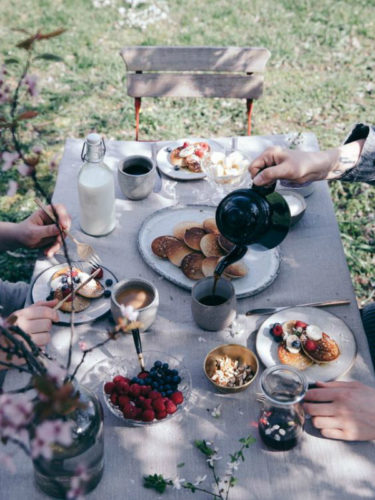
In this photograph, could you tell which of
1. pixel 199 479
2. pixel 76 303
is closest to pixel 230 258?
pixel 76 303

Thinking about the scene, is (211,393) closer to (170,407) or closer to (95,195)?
(170,407)

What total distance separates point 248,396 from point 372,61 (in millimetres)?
3974

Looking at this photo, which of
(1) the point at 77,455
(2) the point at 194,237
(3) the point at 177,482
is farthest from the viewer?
(2) the point at 194,237

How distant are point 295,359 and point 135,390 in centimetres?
45

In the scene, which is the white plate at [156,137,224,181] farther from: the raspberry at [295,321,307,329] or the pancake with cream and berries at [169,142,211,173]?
the raspberry at [295,321,307,329]

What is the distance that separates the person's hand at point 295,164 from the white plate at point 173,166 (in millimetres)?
331

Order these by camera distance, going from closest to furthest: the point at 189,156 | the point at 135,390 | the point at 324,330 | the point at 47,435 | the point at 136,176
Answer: the point at 47,435
the point at 135,390
the point at 324,330
the point at 136,176
the point at 189,156

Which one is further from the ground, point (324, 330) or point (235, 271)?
point (235, 271)

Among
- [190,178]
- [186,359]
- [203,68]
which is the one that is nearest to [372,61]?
[203,68]

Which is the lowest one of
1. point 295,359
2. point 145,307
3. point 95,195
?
point 295,359

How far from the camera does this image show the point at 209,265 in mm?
1747

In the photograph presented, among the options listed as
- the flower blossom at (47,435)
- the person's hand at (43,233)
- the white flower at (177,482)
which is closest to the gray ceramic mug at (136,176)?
the person's hand at (43,233)

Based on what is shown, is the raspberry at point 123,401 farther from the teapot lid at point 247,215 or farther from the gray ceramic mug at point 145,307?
the teapot lid at point 247,215

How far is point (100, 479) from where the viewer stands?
130cm
